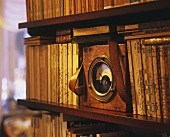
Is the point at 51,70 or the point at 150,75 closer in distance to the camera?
the point at 150,75

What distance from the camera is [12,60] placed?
8.74ft

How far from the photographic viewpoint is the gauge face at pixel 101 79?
121 cm

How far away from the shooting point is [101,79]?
1.26 metres

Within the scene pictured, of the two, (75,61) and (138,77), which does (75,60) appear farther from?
(138,77)

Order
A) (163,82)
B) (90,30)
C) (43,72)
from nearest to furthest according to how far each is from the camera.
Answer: (163,82)
(90,30)
(43,72)

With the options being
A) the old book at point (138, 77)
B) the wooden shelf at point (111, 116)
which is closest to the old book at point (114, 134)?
the wooden shelf at point (111, 116)

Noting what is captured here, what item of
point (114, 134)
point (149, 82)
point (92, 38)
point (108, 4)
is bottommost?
point (114, 134)

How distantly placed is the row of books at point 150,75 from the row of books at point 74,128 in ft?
0.88

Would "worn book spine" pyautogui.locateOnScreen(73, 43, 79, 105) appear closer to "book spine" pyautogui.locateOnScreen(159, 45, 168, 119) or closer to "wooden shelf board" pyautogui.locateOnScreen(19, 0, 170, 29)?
"wooden shelf board" pyautogui.locateOnScreen(19, 0, 170, 29)

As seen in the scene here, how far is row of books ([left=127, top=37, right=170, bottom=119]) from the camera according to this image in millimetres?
1020

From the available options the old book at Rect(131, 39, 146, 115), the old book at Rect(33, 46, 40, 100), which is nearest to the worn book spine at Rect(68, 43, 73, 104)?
the old book at Rect(33, 46, 40, 100)

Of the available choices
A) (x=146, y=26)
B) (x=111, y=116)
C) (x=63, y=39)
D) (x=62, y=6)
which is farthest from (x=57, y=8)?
(x=111, y=116)

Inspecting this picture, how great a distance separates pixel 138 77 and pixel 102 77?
20 cm

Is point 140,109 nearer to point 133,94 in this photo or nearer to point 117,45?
point 133,94
